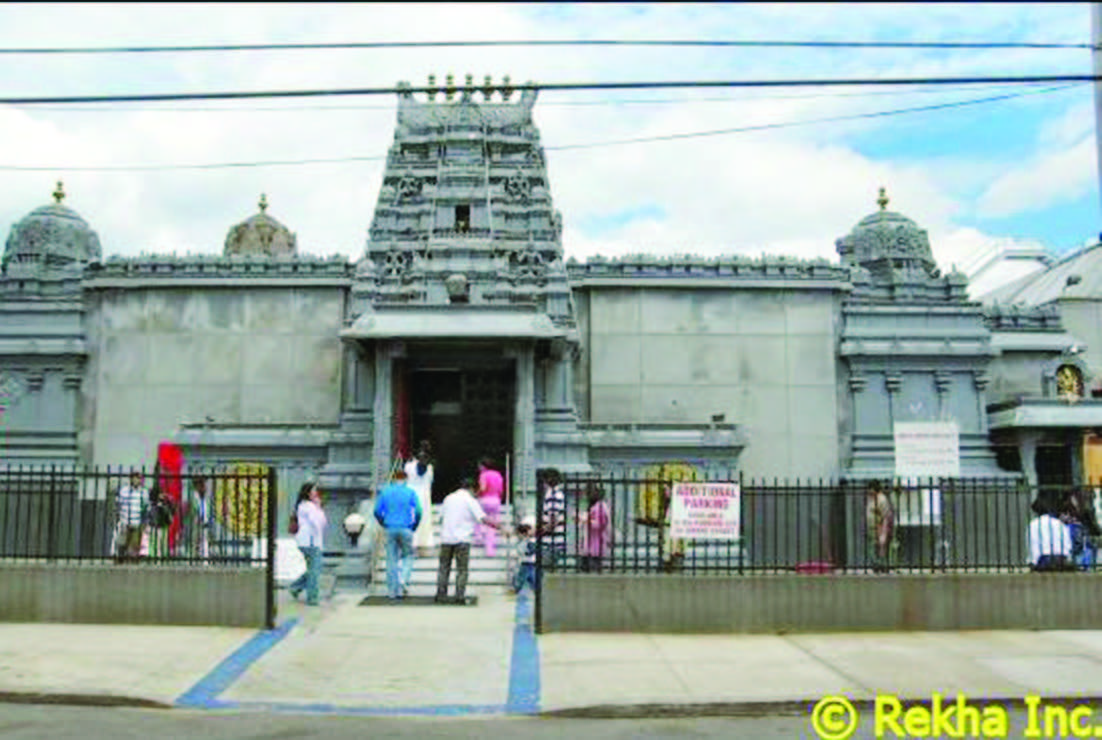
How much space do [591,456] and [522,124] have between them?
36.2 feet

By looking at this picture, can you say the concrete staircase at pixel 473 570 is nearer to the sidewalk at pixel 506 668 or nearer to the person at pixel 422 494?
the person at pixel 422 494

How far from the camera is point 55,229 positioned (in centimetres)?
3431

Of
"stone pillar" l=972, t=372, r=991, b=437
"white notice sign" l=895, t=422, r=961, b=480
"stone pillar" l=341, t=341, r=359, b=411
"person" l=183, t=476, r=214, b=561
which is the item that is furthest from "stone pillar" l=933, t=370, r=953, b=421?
"person" l=183, t=476, r=214, b=561

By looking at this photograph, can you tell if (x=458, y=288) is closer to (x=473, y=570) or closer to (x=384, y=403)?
(x=384, y=403)

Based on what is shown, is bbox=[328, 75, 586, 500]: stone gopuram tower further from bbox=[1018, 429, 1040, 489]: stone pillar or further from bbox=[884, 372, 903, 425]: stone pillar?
bbox=[1018, 429, 1040, 489]: stone pillar

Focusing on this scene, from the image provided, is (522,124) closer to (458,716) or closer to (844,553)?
(844,553)

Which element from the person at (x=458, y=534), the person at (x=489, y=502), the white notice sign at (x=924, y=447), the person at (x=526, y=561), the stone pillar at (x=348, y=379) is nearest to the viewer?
the person at (x=458, y=534)

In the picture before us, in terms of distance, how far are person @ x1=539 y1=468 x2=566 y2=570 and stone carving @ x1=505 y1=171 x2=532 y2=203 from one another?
56.6 feet

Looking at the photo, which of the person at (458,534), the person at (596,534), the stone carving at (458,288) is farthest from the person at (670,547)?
the stone carving at (458,288)

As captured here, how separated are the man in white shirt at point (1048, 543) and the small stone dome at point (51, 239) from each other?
28766mm

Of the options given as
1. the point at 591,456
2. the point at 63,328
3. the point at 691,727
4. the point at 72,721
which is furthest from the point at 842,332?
the point at 72,721

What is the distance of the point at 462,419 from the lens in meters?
27.6

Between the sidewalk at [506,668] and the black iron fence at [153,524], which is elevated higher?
the black iron fence at [153,524]

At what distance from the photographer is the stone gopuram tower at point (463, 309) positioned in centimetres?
2498
